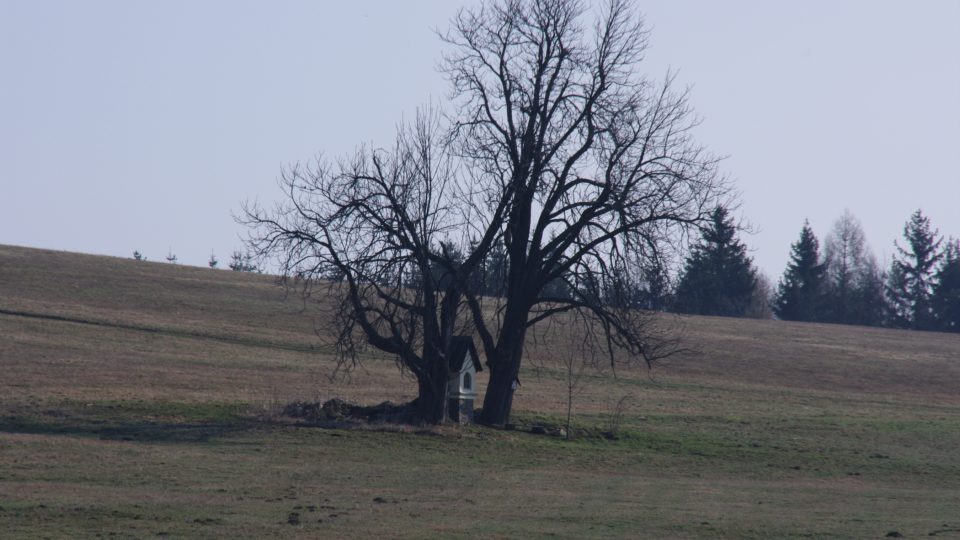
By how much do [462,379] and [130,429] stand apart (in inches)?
369

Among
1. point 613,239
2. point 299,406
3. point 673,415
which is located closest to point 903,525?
point 613,239

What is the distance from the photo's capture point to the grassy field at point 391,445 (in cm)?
1557

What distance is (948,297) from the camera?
96938mm

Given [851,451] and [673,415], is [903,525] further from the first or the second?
[673,415]

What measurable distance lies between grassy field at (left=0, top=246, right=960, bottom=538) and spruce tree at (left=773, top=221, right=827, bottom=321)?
39.7 m

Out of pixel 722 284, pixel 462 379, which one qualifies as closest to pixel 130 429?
pixel 462 379

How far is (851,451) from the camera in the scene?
30344 mm

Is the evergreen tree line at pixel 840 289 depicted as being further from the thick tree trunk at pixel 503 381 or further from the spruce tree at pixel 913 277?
the thick tree trunk at pixel 503 381

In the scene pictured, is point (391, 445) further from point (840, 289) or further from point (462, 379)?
point (840, 289)

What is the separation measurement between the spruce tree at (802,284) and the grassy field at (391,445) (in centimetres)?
3966

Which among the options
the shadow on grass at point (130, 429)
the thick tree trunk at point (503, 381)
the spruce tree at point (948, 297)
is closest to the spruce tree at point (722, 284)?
the spruce tree at point (948, 297)

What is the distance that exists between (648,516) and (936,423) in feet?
84.4

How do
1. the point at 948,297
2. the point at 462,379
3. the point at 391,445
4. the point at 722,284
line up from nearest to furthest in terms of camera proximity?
the point at 391,445, the point at 462,379, the point at 722,284, the point at 948,297

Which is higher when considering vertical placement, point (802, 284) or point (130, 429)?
point (802, 284)
